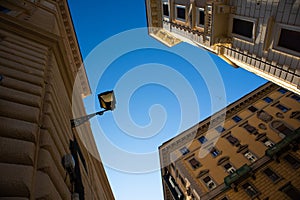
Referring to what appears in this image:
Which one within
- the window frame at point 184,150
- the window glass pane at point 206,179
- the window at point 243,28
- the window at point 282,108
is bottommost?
the window frame at point 184,150

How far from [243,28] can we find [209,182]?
57.3ft

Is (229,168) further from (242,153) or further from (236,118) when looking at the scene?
(236,118)

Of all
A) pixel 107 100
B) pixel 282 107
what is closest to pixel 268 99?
pixel 282 107

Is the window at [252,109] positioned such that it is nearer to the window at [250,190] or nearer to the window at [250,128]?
the window at [250,128]

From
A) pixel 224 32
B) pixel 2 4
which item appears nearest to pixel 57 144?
pixel 2 4

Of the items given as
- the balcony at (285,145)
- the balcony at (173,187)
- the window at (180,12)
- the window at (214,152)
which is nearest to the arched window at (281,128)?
the balcony at (285,145)

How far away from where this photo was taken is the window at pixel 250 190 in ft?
64.5

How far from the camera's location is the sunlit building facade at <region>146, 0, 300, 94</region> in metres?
8.76

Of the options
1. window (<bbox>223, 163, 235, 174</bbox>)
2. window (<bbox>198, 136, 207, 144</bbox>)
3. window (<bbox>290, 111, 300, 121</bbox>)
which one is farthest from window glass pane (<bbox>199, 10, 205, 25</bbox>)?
window (<bbox>198, 136, 207, 144</bbox>)

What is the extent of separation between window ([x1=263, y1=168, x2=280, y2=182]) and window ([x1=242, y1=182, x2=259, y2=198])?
6.70ft

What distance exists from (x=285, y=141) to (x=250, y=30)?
1525 cm

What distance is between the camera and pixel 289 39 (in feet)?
29.6

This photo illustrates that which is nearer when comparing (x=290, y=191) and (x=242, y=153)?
(x=290, y=191)

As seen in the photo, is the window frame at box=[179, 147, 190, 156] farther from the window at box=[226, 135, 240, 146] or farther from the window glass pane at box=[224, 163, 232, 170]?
the window glass pane at box=[224, 163, 232, 170]
